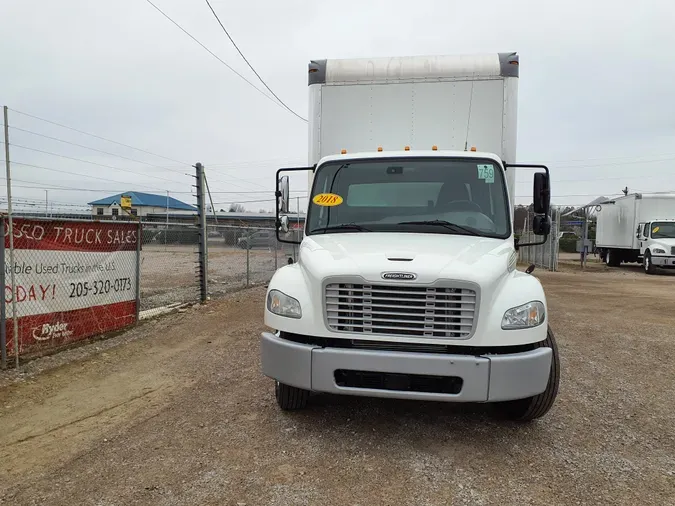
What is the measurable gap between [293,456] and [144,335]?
171 inches

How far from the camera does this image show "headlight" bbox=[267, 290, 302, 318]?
3.59 meters

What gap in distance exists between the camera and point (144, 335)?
6879 millimetres

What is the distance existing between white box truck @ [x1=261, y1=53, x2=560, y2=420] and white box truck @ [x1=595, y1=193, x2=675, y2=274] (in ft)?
57.5

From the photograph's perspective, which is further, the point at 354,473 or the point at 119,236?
the point at 119,236

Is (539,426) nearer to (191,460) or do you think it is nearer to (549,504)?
(549,504)

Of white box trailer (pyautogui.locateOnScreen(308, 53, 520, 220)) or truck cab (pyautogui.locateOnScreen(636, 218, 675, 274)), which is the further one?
truck cab (pyautogui.locateOnScreen(636, 218, 675, 274))

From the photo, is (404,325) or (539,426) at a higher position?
(404,325)

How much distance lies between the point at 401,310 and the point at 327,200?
5.59 feet

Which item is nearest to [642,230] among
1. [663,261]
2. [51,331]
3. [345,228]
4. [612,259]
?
[663,261]

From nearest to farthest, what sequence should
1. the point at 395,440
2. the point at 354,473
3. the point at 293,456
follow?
1. the point at 354,473
2. the point at 293,456
3. the point at 395,440

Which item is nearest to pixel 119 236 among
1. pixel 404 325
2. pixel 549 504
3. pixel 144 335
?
pixel 144 335

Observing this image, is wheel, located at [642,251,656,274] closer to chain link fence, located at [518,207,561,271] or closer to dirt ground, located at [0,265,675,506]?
chain link fence, located at [518,207,561,271]

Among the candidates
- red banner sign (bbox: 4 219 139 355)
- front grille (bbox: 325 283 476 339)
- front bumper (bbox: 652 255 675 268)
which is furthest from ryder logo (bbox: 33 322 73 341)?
front bumper (bbox: 652 255 675 268)

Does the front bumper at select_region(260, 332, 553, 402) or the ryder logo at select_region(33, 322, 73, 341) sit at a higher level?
the front bumper at select_region(260, 332, 553, 402)
